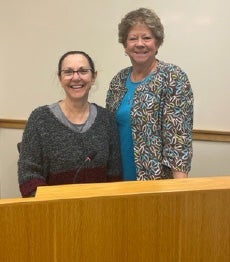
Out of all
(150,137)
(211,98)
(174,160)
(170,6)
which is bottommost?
(174,160)

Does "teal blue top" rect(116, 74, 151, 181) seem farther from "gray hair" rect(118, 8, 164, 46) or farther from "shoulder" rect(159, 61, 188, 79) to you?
"gray hair" rect(118, 8, 164, 46)

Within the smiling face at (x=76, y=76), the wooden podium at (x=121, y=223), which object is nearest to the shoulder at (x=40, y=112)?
the smiling face at (x=76, y=76)

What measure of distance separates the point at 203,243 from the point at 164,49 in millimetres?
2101

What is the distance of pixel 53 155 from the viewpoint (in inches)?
54.9

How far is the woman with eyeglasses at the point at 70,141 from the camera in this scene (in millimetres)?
1393

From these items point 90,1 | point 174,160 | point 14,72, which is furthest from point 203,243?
point 14,72

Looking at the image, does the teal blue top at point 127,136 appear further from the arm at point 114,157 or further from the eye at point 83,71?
the eye at point 83,71

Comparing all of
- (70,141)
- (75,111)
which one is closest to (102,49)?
(75,111)

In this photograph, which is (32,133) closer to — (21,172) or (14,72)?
(21,172)

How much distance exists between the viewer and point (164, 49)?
2.76 m

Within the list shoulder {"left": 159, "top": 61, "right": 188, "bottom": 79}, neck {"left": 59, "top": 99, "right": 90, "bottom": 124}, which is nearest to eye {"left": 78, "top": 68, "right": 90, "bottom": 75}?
neck {"left": 59, "top": 99, "right": 90, "bottom": 124}

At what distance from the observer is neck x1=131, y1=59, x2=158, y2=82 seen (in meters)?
1.69

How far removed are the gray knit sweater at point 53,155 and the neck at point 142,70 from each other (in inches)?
16.8

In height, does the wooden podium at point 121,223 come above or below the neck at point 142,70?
below
